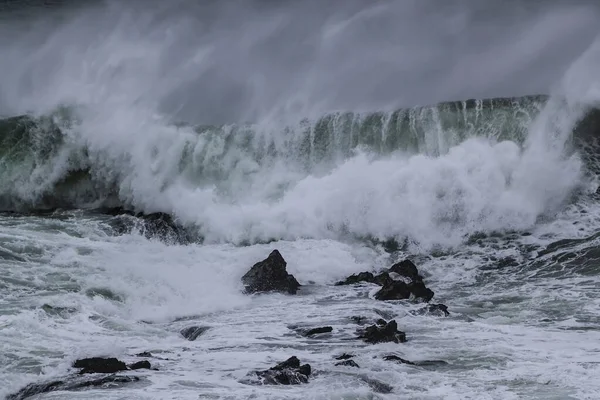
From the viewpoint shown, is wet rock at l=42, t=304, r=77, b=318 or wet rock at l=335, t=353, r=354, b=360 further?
wet rock at l=42, t=304, r=77, b=318

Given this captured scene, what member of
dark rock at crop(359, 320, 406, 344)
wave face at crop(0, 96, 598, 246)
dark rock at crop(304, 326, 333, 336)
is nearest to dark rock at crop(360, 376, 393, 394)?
dark rock at crop(359, 320, 406, 344)

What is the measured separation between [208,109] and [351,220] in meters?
7.67

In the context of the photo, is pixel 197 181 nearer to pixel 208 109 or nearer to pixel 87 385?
pixel 208 109

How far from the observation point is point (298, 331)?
1448cm

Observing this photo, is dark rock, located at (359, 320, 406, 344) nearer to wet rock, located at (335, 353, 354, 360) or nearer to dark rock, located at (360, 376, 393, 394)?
wet rock, located at (335, 353, 354, 360)

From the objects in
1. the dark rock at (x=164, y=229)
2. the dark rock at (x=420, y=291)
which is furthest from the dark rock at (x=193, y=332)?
the dark rock at (x=164, y=229)

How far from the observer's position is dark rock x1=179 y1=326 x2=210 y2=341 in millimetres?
14422

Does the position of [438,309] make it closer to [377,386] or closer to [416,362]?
[416,362]

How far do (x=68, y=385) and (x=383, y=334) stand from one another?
4931mm

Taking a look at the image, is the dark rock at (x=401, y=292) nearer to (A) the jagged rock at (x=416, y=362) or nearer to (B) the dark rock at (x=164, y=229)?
(A) the jagged rock at (x=416, y=362)

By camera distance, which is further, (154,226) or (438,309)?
(154,226)

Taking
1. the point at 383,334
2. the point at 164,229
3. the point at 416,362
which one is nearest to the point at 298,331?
the point at 383,334

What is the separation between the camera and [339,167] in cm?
2473

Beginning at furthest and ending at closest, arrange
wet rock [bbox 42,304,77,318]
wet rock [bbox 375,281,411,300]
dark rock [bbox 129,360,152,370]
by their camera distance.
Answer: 1. wet rock [bbox 375,281,411,300]
2. wet rock [bbox 42,304,77,318]
3. dark rock [bbox 129,360,152,370]
